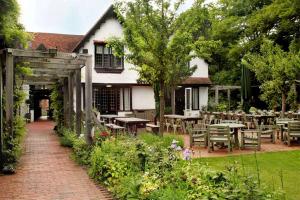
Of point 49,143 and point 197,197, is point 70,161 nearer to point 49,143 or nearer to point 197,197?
point 49,143

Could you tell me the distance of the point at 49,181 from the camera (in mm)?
8266

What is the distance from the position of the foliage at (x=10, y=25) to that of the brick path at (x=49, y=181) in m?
3.23

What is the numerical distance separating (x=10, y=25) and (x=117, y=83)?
1747 cm

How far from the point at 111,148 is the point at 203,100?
834 inches

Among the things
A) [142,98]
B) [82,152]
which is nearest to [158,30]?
[82,152]

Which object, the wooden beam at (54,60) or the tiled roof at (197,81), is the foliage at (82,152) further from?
the tiled roof at (197,81)

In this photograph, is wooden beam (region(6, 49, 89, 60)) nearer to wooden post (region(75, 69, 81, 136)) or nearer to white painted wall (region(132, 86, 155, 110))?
wooden post (region(75, 69, 81, 136))

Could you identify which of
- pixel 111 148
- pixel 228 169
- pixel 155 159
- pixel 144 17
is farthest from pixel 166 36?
pixel 228 169

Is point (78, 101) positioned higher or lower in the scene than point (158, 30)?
lower

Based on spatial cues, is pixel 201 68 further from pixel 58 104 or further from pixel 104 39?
pixel 58 104

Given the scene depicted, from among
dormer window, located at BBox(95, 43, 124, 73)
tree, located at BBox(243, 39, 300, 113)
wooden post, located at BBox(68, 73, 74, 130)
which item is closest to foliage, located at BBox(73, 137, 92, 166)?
wooden post, located at BBox(68, 73, 74, 130)

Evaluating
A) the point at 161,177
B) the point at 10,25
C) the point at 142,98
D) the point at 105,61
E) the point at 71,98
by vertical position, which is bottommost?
the point at 161,177

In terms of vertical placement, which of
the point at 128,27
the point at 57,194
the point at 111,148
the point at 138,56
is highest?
the point at 128,27

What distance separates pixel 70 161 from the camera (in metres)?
10.8
